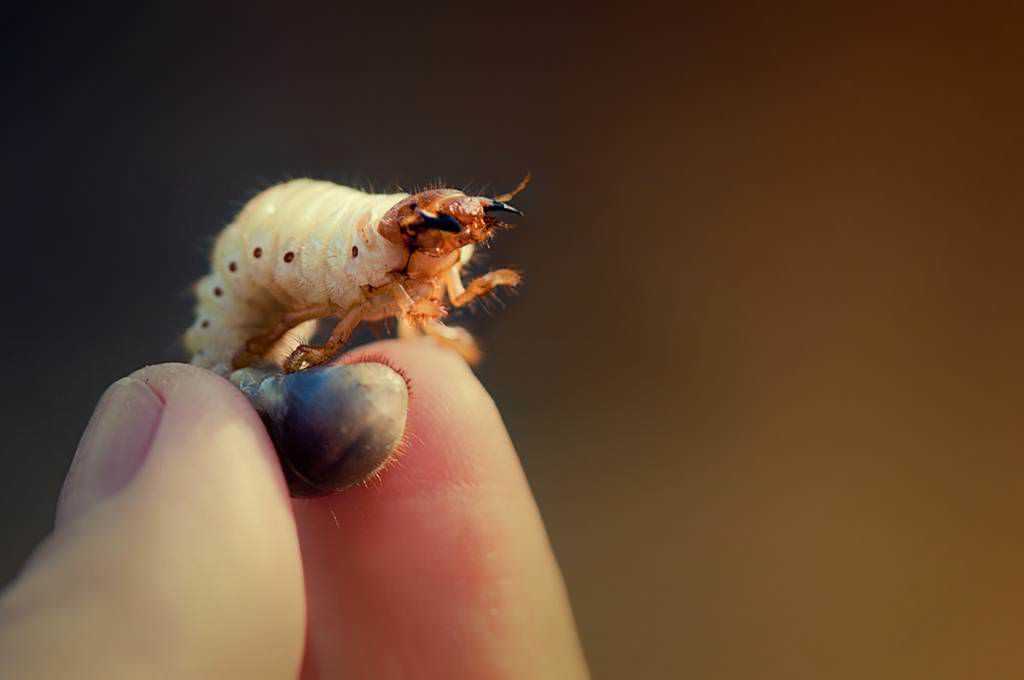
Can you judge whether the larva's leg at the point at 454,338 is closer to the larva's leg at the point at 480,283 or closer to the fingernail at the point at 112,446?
the larva's leg at the point at 480,283

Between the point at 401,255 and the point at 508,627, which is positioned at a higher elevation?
the point at 401,255

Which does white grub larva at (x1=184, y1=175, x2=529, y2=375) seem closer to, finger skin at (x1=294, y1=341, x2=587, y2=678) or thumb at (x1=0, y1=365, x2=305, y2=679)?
finger skin at (x1=294, y1=341, x2=587, y2=678)

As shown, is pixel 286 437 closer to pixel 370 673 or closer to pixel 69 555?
pixel 69 555

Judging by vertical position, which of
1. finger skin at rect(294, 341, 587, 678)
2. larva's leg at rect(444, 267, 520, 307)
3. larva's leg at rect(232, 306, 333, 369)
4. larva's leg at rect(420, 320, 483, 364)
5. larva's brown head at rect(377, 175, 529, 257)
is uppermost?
larva's brown head at rect(377, 175, 529, 257)

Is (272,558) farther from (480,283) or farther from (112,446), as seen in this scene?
(480,283)

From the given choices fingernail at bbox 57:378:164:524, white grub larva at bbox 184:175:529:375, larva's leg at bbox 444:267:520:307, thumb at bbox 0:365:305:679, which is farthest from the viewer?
larva's leg at bbox 444:267:520:307

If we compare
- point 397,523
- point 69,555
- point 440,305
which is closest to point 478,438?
point 397,523

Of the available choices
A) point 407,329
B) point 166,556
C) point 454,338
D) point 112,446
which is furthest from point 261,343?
point 166,556

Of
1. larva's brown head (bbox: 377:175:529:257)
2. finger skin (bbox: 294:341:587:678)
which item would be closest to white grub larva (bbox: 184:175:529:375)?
larva's brown head (bbox: 377:175:529:257)
